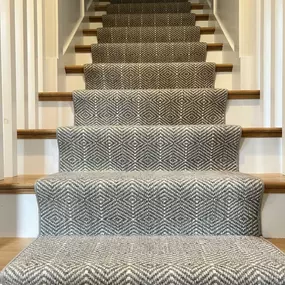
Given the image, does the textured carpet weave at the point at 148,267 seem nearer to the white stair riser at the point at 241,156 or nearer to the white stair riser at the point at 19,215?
the white stair riser at the point at 19,215

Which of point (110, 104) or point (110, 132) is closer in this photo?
point (110, 132)

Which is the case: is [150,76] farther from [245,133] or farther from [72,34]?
[72,34]

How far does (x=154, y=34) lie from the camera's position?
2.57m

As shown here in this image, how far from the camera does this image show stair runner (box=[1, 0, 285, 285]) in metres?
0.82

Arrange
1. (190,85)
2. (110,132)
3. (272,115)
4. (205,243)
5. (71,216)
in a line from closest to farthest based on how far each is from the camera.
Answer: (205,243)
(71,216)
(110,132)
(272,115)
(190,85)

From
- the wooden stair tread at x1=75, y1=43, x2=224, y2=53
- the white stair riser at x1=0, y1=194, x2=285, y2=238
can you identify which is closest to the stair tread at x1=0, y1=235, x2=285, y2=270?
the white stair riser at x1=0, y1=194, x2=285, y2=238

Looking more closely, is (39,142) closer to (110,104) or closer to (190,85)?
(110,104)

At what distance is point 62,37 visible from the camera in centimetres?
208

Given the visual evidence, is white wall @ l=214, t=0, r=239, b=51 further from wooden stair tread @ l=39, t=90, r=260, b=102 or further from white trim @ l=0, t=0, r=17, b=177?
white trim @ l=0, t=0, r=17, b=177

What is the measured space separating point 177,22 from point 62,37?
1.10 meters

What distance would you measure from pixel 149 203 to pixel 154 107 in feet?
1.80

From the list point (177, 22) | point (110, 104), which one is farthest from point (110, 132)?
point (177, 22)

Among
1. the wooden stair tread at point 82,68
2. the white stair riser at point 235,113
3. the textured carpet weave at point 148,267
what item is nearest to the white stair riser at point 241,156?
the white stair riser at point 235,113

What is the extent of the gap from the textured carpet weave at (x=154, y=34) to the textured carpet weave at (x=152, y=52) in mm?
320
